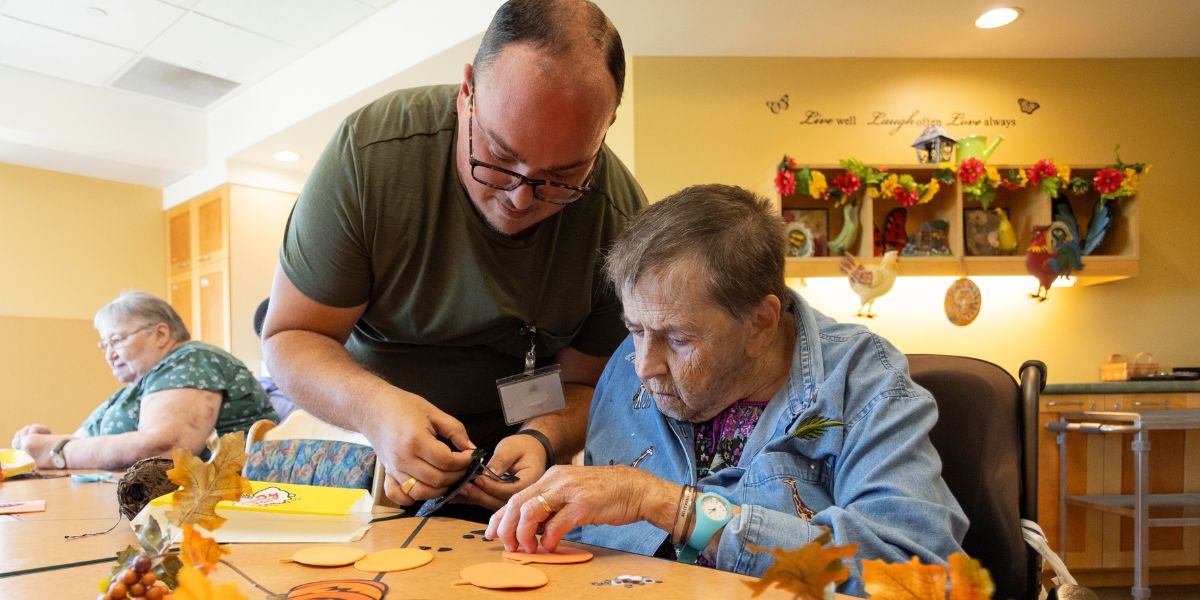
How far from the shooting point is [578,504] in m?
0.96

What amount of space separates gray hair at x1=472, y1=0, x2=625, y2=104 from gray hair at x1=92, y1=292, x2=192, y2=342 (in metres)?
2.29

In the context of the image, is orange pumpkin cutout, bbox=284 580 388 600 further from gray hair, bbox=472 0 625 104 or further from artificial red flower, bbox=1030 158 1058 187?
artificial red flower, bbox=1030 158 1058 187

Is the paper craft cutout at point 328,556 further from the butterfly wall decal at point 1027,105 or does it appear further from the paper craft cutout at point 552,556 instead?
the butterfly wall decal at point 1027,105

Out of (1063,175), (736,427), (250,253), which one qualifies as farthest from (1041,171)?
(250,253)

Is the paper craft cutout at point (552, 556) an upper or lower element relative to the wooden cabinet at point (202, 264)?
lower

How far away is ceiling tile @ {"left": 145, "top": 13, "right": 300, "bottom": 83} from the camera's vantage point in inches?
182

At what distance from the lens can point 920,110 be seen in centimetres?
445

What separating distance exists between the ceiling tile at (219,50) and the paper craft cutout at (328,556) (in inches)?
172

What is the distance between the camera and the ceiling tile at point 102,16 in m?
4.33

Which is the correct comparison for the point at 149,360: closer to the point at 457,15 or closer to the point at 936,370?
the point at 457,15

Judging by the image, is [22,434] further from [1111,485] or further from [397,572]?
[1111,485]

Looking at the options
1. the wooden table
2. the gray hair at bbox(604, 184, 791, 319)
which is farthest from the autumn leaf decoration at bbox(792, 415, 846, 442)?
the wooden table

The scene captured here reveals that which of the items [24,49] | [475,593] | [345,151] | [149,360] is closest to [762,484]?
[475,593]

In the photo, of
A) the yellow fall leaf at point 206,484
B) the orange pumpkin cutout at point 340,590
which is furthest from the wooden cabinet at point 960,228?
the yellow fall leaf at point 206,484
